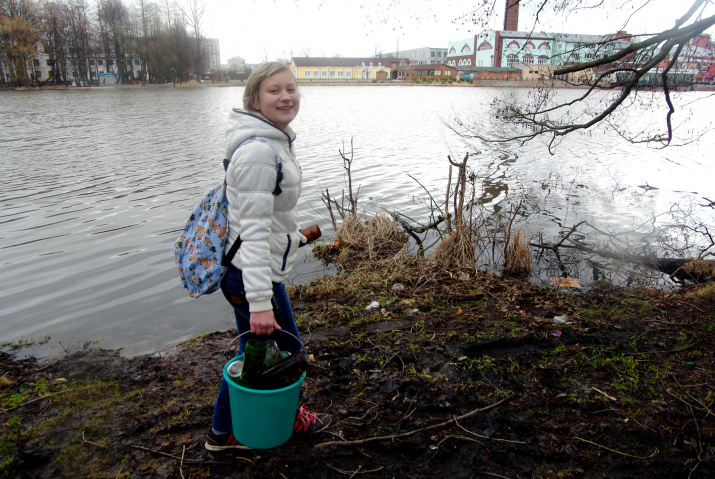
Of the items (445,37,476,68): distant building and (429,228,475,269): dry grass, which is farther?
(445,37,476,68): distant building

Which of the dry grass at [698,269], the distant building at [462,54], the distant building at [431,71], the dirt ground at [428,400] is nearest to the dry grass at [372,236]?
the dirt ground at [428,400]

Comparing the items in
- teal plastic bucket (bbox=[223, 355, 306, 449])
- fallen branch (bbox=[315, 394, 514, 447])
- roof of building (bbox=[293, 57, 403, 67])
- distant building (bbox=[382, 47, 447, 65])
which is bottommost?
fallen branch (bbox=[315, 394, 514, 447])

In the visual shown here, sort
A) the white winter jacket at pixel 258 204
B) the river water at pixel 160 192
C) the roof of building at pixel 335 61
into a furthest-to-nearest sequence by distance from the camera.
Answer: the roof of building at pixel 335 61
the river water at pixel 160 192
the white winter jacket at pixel 258 204

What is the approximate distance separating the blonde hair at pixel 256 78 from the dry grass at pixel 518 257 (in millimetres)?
5116

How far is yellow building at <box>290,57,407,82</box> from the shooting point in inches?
4296

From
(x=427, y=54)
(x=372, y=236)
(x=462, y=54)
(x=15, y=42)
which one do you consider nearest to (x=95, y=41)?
(x=15, y=42)

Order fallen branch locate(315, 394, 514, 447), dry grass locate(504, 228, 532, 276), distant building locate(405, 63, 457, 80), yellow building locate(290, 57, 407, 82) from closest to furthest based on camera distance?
1. fallen branch locate(315, 394, 514, 447)
2. dry grass locate(504, 228, 532, 276)
3. distant building locate(405, 63, 457, 80)
4. yellow building locate(290, 57, 407, 82)

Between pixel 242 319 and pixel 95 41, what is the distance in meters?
90.5

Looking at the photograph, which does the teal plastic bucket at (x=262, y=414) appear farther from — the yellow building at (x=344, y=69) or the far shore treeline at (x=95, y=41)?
the yellow building at (x=344, y=69)

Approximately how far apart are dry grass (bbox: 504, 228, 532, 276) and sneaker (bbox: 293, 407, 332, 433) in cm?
452

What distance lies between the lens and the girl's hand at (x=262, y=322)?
6.79 ft

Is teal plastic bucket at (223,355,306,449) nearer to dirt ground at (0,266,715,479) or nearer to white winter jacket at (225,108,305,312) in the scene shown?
dirt ground at (0,266,715,479)

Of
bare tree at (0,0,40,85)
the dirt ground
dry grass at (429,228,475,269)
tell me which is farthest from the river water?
bare tree at (0,0,40,85)

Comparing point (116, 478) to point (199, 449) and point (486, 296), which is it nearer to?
point (199, 449)
